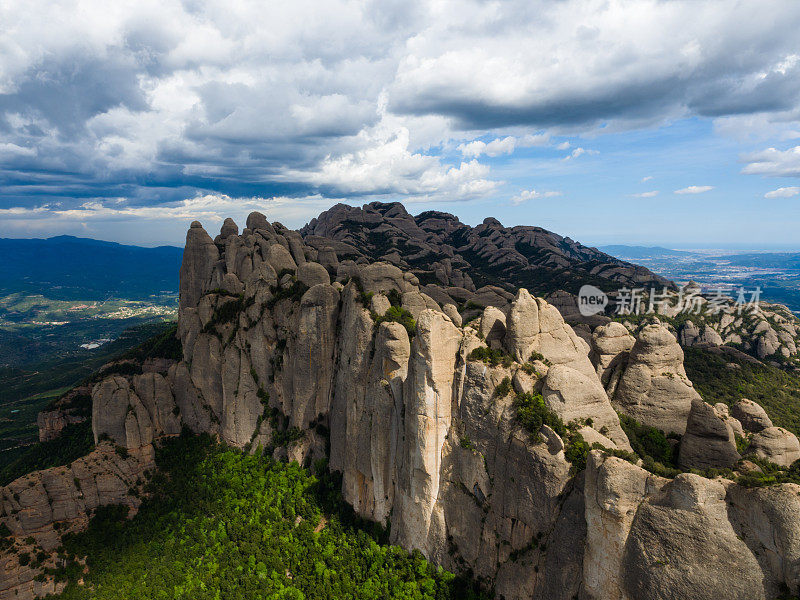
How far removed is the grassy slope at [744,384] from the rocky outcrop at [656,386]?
85.0 feet

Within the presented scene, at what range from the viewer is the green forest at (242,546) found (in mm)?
35031

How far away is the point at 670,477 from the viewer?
21.4 meters

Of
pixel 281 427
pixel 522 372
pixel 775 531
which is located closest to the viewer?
pixel 775 531

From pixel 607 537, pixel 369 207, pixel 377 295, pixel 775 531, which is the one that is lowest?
pixel 607 537

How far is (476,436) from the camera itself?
30.9 m

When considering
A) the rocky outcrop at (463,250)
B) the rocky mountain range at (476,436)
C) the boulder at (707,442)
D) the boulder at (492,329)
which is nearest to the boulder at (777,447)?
the rocky mountain range at (476,436)

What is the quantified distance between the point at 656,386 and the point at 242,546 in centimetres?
4147

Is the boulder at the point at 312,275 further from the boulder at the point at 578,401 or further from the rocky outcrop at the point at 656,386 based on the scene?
the rocky outcrop at the point at 656,386

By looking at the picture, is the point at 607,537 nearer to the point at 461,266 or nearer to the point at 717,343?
the point at 717,343

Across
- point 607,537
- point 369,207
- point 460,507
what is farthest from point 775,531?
point 369,207

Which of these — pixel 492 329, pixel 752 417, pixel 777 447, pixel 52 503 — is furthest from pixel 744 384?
pixel 52 503

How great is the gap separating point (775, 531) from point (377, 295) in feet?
112

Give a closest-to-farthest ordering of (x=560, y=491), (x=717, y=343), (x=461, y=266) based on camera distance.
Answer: (x=560, y=491) → (x=717, y=343) → (x=461, y=266)

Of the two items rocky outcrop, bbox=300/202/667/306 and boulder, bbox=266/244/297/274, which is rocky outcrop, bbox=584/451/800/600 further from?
rocky outcrop, bbox=300/202/667/306
